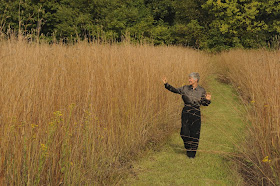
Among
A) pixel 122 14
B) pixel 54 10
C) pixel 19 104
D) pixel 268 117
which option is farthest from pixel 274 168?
pixel 54 10

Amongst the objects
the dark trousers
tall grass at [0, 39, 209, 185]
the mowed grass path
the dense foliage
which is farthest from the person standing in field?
the dense foliage

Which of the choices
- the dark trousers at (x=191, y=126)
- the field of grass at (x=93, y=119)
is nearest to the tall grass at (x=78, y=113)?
the field of grass at (x=93, y=119)

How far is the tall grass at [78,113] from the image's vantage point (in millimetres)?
2396

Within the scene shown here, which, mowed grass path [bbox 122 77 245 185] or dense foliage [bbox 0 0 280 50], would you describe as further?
dense foliage [bbox 0 0 280 50]

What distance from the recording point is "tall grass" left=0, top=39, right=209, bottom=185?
2396 mm

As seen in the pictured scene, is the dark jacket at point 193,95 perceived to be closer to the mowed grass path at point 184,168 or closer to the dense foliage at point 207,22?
the mowed grass path at point 184,168

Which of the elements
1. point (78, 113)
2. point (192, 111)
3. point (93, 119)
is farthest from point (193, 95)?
point (78, 113)

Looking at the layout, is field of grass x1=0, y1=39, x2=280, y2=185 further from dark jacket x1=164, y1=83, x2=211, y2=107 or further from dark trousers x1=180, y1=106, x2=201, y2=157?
dark jacket x1=164, y1=83, x2=211, y2=107

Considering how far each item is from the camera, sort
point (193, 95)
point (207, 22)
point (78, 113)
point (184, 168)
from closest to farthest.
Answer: point (78, 113), point (184, 168), point (193, 95), point (207, 22)

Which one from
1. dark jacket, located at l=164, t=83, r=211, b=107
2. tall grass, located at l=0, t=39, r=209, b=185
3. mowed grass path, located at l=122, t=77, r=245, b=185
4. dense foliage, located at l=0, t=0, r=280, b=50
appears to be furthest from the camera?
dense foliage, located at l=0, t=0, r=280, b=50

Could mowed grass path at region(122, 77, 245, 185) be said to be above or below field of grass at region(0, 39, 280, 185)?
below

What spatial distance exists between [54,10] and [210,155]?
18078 millimetres

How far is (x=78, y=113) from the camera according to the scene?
342 centimetres

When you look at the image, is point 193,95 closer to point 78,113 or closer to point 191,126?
point 191,126
